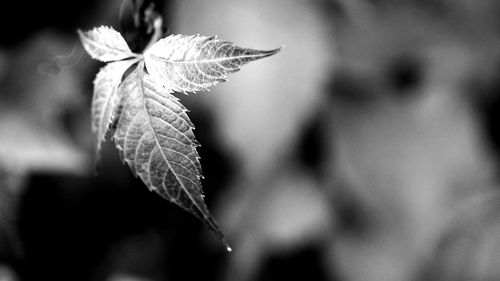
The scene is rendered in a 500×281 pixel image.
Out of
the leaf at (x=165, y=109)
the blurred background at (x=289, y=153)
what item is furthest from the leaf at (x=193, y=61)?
the blurred background at (x=289, y=153)

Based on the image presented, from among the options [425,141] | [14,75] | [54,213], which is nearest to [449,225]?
[425,141]

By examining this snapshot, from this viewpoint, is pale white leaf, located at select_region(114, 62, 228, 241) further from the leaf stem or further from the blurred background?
the blurred background

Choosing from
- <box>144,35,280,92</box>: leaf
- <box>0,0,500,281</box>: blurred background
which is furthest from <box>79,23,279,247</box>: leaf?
<box>0,0,500,281</box>: blurred background

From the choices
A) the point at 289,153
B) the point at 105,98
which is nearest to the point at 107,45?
the point at 105,98

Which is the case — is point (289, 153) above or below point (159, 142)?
above

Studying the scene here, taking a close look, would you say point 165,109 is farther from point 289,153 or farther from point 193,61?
point 289,153

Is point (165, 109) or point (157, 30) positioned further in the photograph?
point (157, 30)

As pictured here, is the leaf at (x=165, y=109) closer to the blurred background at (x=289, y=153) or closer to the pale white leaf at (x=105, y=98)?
the pale white leaf at (x=105, y=98)

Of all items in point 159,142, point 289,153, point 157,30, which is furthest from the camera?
point 289,153
